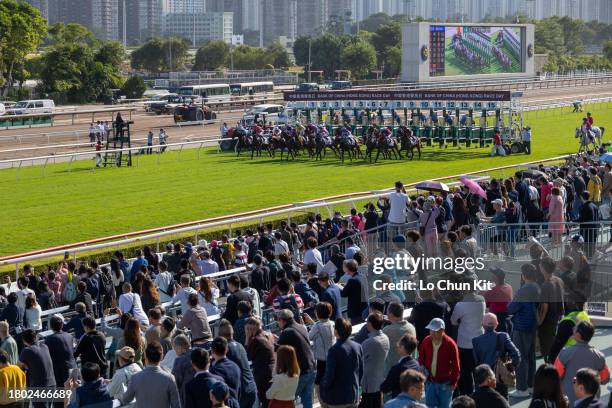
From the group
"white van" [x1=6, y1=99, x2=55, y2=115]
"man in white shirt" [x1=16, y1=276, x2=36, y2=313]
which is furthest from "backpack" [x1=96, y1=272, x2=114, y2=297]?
"white van" [x1=6, y1=99, x2=55, y2=115]

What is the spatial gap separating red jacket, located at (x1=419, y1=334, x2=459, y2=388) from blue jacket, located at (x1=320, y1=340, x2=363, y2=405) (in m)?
0.54

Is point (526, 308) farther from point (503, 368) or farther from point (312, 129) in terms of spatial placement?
point (312, 129)

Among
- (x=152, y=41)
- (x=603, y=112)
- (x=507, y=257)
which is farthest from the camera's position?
(x=152, y=41)

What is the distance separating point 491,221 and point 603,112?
41.8 meters

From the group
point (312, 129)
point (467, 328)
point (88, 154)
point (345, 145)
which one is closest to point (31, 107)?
point (312, 129)

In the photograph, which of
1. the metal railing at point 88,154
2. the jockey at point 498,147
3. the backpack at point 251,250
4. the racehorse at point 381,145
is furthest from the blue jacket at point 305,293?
the jockey at point 498,147

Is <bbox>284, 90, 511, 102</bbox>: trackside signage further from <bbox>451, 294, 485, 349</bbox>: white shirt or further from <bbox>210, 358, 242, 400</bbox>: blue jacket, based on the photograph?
<bbox>210, 358, 242, 400</bbox>: blue jacket

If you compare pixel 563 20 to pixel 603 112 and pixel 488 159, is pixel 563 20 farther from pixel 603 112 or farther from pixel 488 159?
pixel 488 159

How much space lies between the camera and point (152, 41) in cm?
12569

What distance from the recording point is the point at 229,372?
7.85 m

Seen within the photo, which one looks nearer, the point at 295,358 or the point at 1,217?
the point at 295,358

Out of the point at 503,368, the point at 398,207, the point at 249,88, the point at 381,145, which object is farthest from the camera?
the point at 249,88

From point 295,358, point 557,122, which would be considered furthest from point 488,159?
point 295,358

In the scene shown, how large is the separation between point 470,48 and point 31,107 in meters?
29.0
